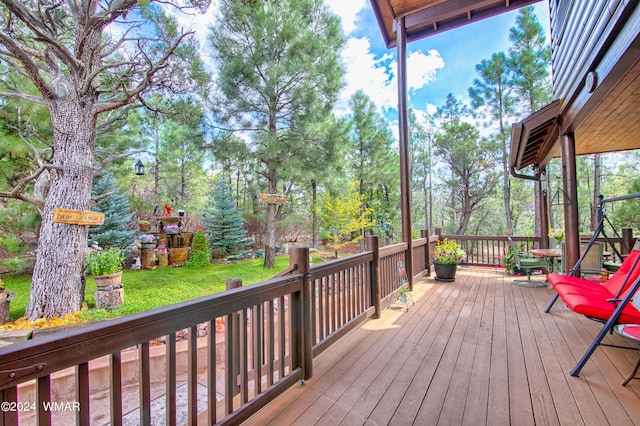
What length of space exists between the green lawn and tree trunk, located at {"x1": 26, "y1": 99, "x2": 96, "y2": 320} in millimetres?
497

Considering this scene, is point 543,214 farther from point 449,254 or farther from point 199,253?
point 199,253

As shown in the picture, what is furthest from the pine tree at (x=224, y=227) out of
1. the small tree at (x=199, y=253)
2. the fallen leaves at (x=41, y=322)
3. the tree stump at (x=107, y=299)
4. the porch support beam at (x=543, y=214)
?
the porch support beam at (x=543, y=214)

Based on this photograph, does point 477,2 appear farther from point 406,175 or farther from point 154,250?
point 154,250

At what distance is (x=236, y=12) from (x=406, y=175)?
632cm

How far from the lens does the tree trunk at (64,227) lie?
443 cm

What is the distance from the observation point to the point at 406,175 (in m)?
4.55

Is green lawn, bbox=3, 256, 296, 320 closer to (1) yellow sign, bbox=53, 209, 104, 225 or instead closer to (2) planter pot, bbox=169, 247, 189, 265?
(2) planter pot, bbox=169, 247, 189, 265

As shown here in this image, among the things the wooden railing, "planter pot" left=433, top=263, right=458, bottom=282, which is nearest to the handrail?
the wooden railing

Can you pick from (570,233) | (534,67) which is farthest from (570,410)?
(534,67)

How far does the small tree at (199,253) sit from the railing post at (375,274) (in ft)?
21.8

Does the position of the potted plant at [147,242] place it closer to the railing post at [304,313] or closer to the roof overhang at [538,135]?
the railing post at [304,313]

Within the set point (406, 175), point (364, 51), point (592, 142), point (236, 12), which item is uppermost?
point (364, 51)

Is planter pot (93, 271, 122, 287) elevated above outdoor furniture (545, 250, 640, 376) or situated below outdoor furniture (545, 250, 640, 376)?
below

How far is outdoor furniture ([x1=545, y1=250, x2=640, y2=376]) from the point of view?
77.6 inches
